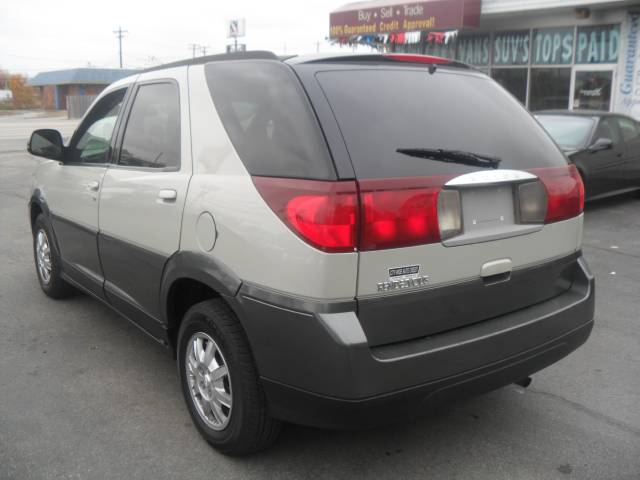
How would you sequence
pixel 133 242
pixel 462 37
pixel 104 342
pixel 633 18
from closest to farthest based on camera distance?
pixel 133 242
pixel 104 342
pixel 633 18
pixel 462 37

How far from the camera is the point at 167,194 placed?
3242 mm

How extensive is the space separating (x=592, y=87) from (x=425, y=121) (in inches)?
587

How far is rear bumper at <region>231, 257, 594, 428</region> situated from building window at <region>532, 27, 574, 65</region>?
15.3 m

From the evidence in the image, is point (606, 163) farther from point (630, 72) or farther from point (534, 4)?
point (534, 4)

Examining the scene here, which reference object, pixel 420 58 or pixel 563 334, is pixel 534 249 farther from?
pixel 420 58

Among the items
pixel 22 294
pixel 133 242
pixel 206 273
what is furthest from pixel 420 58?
pixel 22 294

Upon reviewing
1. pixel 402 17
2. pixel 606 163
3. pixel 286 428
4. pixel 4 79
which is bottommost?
pixel 286 428

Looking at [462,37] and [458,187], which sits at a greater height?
[462,37]

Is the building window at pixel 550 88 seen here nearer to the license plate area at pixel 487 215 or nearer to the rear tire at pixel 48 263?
the rear tire at pixel 48 263

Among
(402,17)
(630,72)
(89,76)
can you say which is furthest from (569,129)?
(89,76)

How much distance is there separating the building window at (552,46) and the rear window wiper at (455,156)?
15.1m

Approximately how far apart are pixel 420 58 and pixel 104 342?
2852 mm

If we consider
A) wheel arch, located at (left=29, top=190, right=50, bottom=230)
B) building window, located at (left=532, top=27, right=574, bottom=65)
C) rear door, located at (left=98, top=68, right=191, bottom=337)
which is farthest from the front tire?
building window, located at (left=532, top=27, right=574, bottom=65)

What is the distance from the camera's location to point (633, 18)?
14.8 meters
